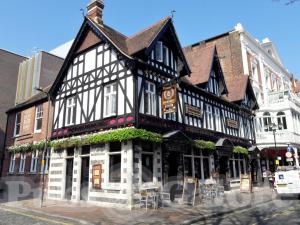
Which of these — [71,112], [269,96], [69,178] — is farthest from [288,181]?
[269,96]

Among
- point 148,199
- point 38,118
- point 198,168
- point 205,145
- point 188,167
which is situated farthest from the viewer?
point 38,118

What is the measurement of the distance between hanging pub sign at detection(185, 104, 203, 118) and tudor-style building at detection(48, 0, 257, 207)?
0.07 m

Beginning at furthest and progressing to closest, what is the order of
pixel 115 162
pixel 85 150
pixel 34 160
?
1. pixel 34 160
2. pixel 85 150
3. pixel 115 162

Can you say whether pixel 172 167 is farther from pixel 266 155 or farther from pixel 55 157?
pixel 266 155

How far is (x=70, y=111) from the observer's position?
16.8 metres

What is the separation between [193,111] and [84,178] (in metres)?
7.98

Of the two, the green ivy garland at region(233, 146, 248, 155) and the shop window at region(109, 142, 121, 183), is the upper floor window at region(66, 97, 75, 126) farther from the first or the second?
the green ivy garland at region(233, 146, 248, 155)

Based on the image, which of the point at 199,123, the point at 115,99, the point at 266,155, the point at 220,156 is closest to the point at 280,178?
the point at 220,156

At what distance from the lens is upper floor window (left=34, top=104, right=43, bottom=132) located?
19816 millimetres

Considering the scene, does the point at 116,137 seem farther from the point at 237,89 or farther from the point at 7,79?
the point at 7,79

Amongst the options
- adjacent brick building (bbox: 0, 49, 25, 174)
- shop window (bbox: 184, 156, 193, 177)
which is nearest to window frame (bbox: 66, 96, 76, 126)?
shop window (bbox: 184, 156, 193, 177)

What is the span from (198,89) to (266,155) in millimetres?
14579

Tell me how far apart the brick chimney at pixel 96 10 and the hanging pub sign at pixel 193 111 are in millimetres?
7680

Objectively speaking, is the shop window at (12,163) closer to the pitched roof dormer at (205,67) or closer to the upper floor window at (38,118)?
the upper floor window at (38,118)
